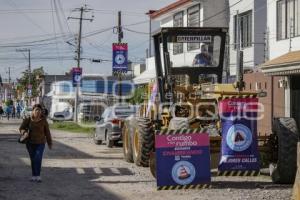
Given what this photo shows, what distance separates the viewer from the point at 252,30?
1163 inches

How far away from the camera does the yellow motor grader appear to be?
14.6 meters

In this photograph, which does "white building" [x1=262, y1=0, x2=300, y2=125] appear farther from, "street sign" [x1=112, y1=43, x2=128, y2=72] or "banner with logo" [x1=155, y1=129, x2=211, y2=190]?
"street sign" [x1=112, y1=43, x2=128, y2=72]

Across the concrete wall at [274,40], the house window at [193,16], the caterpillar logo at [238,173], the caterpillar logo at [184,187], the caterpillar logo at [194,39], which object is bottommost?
the caterpillar logo at [184,187]

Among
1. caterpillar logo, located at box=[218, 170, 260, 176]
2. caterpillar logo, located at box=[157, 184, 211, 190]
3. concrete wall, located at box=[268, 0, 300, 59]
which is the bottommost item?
caterpillar logo, located at box=[157, 184, 211, 190]

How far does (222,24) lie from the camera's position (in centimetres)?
3309

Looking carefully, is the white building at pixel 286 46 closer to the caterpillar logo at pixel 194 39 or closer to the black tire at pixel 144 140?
the caterpillar logo at pixel 194 39

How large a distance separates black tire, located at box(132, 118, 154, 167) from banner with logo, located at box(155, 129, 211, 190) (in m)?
2.96

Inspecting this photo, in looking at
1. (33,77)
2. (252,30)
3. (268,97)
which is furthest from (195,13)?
(33,77)

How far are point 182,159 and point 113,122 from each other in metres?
11.4

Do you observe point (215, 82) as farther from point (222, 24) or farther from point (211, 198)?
point (222, 24)

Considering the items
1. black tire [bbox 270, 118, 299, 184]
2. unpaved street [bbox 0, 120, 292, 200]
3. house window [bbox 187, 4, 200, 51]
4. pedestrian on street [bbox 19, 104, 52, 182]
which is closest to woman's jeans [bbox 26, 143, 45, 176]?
pedestrian on street [bbox 19, 104, 52, 182]

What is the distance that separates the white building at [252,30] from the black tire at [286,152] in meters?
15.3

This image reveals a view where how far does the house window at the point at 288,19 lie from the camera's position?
78.6 ft

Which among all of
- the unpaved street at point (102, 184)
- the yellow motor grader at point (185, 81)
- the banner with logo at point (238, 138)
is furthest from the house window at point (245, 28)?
the banner with logo at point (238, 138)
